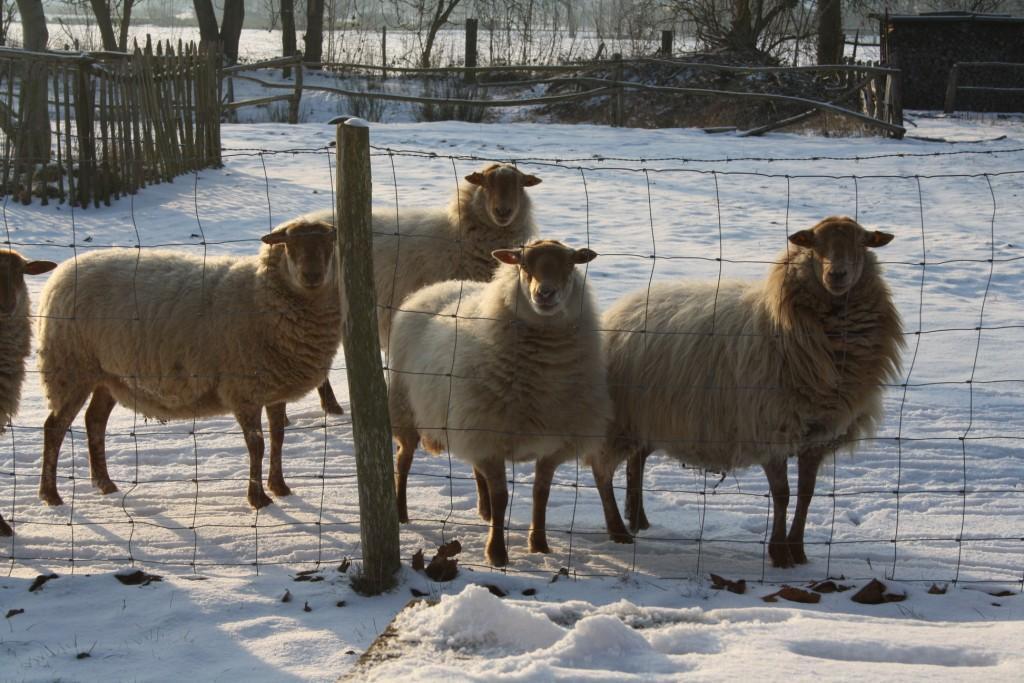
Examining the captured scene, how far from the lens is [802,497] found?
17.3 feet

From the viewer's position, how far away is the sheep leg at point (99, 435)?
20.3 ft


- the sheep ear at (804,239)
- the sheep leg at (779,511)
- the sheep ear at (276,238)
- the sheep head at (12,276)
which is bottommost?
the sheep leg at (779,511)

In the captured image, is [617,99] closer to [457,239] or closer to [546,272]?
[457,239]

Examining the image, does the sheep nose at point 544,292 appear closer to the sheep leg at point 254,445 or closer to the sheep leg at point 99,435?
the sheep leg at point 254,445

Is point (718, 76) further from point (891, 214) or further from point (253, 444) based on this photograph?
point (253, 444)

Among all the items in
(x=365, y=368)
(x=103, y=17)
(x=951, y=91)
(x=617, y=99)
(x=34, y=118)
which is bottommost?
(x=365, y=368)

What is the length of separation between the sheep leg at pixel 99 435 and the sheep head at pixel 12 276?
3.11 ft

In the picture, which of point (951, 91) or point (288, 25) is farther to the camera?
point (288, 25)

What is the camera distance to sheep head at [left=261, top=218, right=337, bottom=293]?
5852 millimetres

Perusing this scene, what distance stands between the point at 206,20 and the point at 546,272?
93.4 ft

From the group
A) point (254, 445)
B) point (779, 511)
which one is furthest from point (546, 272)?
point (254, 445)

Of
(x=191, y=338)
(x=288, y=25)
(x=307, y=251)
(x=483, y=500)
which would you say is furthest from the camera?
(x=288, y=25)

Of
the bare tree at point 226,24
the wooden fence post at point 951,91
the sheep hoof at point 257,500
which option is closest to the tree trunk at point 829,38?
the wooden fence post at point 951,91

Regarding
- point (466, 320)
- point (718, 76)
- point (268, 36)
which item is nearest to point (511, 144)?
point (718, 76)
